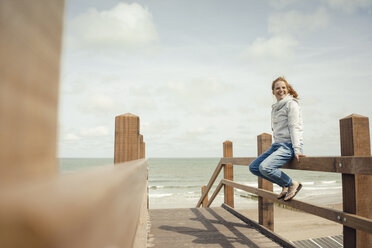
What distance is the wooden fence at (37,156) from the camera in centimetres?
13

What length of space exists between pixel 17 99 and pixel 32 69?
4 cm

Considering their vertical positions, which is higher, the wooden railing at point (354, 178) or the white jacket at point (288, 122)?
the white jacket at point (288, 122)

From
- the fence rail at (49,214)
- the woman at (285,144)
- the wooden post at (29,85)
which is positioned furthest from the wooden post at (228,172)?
the fence rail at (49,214)

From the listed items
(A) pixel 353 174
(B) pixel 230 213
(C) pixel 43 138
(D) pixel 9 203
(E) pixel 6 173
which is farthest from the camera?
(B) pixel 230 213

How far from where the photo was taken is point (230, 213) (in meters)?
4.75

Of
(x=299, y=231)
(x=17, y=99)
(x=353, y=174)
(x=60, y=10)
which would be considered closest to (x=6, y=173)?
(x=17, y=99)

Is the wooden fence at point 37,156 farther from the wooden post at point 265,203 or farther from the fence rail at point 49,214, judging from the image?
the wooden post at point 265,203

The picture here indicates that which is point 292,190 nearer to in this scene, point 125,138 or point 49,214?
point 125,138

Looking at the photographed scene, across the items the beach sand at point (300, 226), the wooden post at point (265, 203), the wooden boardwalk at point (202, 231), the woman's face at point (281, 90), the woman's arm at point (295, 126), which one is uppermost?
the woman's face at point (281, 90)

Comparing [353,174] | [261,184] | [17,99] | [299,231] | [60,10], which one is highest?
A: [60,10]

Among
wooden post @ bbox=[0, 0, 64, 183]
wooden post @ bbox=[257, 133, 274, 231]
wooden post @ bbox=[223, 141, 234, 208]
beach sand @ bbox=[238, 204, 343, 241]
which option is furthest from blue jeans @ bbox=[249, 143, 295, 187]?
beach sand @ bbox=[238, 204, 343, 241]

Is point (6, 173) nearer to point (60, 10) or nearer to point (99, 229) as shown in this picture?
point (99, 229)

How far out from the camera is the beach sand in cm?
1160

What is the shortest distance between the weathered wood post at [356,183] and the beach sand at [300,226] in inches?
403
